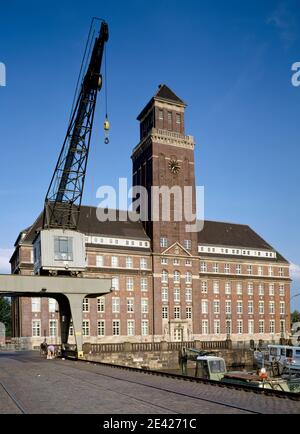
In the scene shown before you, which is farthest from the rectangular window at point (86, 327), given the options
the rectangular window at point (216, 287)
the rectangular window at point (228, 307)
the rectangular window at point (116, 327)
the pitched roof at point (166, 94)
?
the pitched roof at point (166, 94)

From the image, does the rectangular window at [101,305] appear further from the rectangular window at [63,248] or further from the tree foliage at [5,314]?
the tree foliage at [5,314]

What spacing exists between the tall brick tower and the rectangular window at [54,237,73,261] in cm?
3332

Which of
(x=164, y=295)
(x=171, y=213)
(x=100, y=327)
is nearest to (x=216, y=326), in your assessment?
(x=164, y=295)

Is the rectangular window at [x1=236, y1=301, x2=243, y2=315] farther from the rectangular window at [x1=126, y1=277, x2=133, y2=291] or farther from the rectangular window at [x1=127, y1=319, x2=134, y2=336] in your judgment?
the rectangular window at [x1=126, y1=277, x2=133, y2=291]

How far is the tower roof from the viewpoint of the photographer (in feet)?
270

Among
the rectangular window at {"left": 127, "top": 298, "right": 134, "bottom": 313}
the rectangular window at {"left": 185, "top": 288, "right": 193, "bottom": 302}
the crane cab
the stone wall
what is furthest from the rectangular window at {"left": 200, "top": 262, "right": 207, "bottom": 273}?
the crane cab

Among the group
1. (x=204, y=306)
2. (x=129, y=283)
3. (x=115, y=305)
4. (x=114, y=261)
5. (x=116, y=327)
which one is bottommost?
(x=116, y=327)

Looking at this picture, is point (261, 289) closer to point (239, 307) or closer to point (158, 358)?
point (239, 307)

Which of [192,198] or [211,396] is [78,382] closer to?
[211,396]

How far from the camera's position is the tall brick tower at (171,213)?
3022 inches

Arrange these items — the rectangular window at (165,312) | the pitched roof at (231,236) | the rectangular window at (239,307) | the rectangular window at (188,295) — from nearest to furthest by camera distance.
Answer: the rectangular window at (165,312) < the rectangular window at (188,295) < the rectangular window at (239,307) < the pitched roof at (231,236)

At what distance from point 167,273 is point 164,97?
1175 inches

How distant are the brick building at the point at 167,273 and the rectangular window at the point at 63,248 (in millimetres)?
26391

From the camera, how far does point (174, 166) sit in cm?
8075
